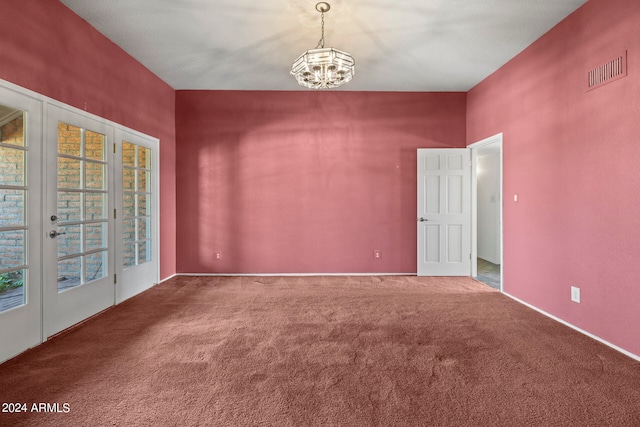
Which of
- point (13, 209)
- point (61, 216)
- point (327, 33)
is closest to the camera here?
point (13, 209)

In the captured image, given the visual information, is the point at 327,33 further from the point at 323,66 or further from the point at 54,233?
the point at 54,233

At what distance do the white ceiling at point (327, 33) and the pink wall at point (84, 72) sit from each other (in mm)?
192

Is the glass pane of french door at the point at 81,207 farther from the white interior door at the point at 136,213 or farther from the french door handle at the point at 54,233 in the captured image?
the white interior door at the point at 136,213

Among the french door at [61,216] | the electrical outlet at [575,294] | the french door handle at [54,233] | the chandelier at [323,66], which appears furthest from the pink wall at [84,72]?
the electrical outlet at [575,294]

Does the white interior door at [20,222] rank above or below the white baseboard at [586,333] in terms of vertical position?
above

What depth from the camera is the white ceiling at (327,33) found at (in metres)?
3.05

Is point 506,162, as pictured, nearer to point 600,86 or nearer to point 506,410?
point 600,86

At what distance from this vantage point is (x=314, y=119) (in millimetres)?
5289

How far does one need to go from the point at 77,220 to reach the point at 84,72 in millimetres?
1482

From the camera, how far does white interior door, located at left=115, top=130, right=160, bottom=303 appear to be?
12.7 ft

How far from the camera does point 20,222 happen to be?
101 inches

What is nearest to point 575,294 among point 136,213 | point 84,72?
point 136,213

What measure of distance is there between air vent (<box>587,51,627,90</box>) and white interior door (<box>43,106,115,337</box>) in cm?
473

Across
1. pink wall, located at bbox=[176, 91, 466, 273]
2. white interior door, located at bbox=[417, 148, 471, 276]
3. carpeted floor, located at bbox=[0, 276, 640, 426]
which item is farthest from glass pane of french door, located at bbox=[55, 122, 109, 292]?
white interior door, located at bbox=[417, 148, 471, 276]
